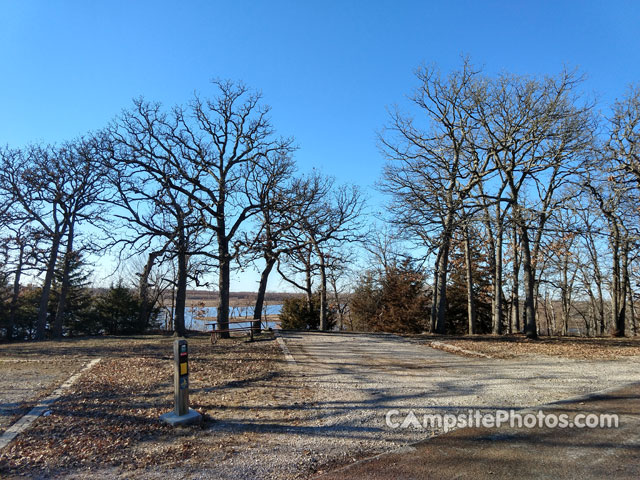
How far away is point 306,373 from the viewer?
845 centimetres

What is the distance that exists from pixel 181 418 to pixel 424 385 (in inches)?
157

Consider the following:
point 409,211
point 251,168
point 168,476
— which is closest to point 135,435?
point 168,476

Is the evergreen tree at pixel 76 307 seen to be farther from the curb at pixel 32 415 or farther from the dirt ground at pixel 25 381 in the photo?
the curb at pixel 32 415

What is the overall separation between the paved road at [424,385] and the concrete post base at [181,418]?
1.59 m

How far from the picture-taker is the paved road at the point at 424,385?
4977mm

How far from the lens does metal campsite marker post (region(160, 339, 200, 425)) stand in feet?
17.1

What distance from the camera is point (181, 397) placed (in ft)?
17.5

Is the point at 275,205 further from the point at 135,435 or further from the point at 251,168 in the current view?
the point at 135,435

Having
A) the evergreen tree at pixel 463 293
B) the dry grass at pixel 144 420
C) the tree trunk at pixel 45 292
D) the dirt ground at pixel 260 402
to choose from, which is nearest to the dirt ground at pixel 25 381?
the dirt ground at pixel 260 402

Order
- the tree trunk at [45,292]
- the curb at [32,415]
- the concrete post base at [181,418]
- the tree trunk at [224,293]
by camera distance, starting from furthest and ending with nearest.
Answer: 1. the tree trunk at [45,292]
2. the tree trunk at [224,293]
3. the concrete post base at [181,418]
4. the curb at [32,415]

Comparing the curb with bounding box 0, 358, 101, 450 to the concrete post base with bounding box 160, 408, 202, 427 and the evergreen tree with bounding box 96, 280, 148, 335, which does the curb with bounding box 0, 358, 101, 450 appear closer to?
the concrete post base with bounding box 160, 408, 202, 427

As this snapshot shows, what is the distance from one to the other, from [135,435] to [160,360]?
613 centimetres

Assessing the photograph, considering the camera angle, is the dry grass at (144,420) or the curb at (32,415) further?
the curb at (32,415)

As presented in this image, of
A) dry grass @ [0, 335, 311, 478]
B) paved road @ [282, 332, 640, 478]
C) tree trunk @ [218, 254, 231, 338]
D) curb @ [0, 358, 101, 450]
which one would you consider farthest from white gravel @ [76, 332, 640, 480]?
tree trunk @ [218, 254, 231, 338]
